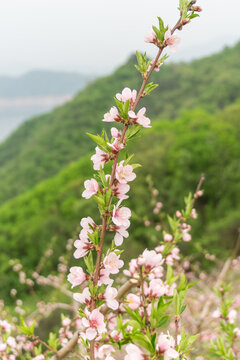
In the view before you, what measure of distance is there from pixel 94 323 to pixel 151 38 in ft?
4.45

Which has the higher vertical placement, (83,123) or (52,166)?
(83,123)

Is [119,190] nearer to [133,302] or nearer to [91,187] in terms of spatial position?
[91,187]

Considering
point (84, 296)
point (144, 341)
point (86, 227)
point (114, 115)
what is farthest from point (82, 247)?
point (114, 115)

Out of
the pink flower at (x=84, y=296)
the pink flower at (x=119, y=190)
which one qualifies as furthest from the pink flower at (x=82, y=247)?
the pink flower at (x=119, y=190)

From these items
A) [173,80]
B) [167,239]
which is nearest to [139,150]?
[167,239]

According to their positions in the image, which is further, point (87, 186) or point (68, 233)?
point (68, 233)

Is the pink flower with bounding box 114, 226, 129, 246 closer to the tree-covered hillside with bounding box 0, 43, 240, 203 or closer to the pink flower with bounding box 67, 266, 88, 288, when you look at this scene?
the pink flower with bounding box 67, 266, 88, 288

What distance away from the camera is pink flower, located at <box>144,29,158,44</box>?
1.52 meters

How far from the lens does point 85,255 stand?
141cm

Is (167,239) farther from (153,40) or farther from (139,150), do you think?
(139,150)

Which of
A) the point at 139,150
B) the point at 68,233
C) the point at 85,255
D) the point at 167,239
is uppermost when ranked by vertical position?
the point at 85,255

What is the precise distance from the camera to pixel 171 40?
4.88ft

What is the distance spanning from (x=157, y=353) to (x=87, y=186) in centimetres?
70

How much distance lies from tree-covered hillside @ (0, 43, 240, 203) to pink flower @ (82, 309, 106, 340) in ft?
161
